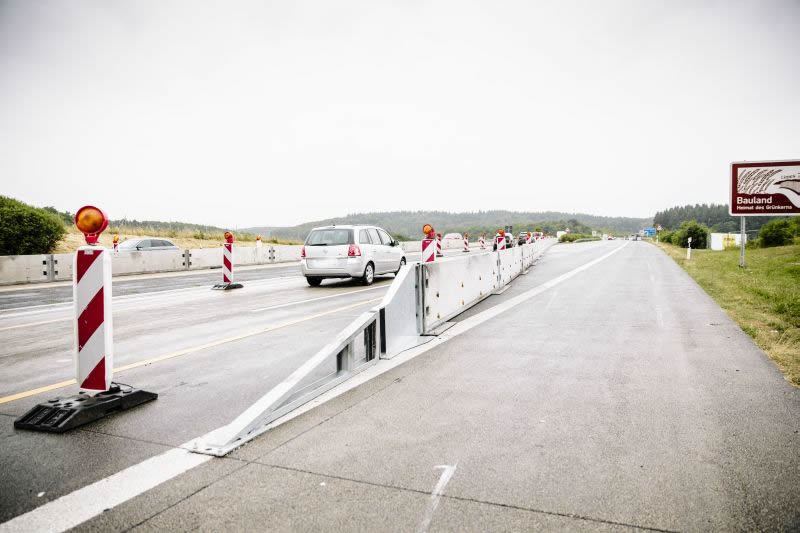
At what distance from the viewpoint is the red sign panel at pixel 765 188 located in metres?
22.7

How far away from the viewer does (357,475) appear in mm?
3314

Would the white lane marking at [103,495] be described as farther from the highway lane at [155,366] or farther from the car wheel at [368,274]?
the car wheel at [368,274]

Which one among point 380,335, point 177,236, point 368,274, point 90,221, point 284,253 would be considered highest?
point 177,236

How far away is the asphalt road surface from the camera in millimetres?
2877

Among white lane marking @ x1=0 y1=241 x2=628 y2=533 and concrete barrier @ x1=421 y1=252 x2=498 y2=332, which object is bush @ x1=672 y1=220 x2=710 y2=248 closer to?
concrete barrier @ x1=421 y1=252 x2=498 y2=332

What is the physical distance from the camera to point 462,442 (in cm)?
385

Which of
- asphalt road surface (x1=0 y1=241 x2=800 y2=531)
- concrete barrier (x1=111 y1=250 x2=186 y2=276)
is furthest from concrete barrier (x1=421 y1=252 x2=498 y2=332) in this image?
concrete barrier (x1=111 y1=250 x2=186 y2=276)

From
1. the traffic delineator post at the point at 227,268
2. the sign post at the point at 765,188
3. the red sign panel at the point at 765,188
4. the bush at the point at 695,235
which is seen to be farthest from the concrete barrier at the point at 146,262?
the bush at the point at 695,235

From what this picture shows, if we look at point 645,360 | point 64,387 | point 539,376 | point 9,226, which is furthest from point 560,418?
point 9,226

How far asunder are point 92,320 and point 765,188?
88.1 ft

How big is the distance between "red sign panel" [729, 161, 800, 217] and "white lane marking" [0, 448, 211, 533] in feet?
86.9

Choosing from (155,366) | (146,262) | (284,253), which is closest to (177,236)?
(284,253)

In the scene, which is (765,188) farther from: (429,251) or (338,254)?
(429,251)

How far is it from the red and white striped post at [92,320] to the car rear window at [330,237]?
36.6 ft
